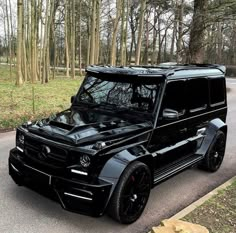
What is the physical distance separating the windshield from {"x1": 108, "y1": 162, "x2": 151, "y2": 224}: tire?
932mm

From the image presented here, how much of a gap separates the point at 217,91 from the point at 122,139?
2632 mm

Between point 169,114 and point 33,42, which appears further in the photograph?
point 33,42

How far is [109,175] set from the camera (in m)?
3.50

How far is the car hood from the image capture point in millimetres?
3673

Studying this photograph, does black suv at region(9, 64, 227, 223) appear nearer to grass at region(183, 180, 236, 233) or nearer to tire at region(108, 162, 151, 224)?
tire at region(108, 162, 151, 224)

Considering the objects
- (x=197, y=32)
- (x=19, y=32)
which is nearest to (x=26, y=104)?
(x=19, y=32)

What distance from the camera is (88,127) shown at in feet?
12.8

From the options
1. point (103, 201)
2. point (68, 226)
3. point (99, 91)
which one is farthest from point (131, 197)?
point (99, 91)

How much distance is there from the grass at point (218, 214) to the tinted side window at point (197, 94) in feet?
4.50

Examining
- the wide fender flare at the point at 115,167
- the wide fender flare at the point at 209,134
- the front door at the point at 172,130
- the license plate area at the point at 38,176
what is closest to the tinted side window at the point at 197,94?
the front door at the point at 172,130

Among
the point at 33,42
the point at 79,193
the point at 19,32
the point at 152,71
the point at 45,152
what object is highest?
the point at 19,32

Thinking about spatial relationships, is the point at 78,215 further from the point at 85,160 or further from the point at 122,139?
the point at 122,139

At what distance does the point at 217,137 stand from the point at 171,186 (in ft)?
4.13

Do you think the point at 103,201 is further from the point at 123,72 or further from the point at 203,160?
the point at 203,160
